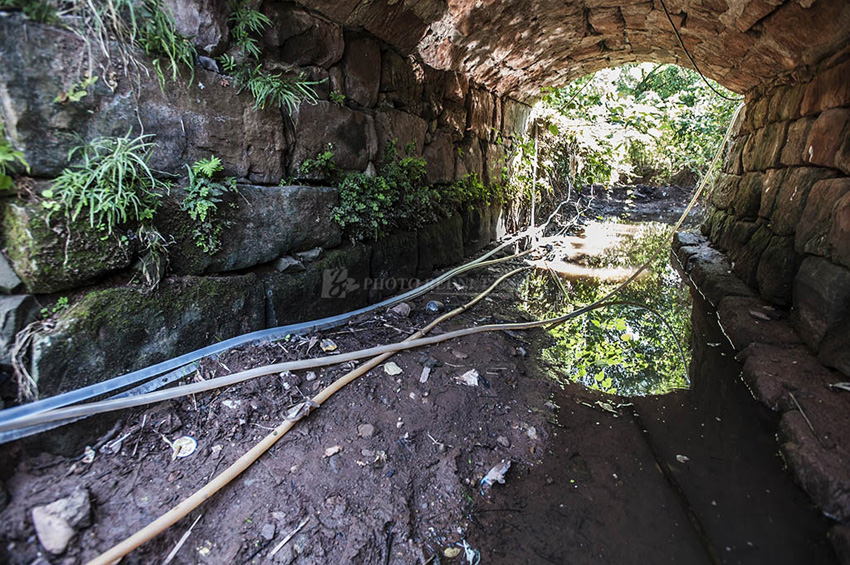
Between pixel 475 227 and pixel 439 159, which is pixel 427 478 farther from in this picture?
pixel 475 227

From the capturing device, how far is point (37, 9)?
137cm

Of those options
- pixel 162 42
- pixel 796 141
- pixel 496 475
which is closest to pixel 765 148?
pixel 796 141

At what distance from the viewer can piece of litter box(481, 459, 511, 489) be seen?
1619 mm

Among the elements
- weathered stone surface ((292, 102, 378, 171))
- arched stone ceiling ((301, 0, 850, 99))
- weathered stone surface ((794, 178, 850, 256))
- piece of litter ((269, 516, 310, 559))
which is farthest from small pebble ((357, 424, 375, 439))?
weathered stone surface ((794, 178, 850, 256))

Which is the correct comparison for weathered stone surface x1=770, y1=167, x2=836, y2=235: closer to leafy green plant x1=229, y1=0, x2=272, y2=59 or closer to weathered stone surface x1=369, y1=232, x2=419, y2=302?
weathered stone surface x1=369, y1=232, x2=419, y2=302

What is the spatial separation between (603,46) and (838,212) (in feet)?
8.69

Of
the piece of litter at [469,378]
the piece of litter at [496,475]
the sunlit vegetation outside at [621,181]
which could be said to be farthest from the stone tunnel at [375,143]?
the piece of litter at [496,475]

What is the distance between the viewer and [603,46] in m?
4.04

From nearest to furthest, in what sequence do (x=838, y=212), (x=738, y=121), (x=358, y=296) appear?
(x=838, y=212), (x=358, y=296), (x=738, y=121)

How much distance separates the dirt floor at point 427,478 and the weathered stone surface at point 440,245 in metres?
1.50

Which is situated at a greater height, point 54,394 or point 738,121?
point 738,121

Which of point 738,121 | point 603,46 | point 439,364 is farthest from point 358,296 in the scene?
point 738,121

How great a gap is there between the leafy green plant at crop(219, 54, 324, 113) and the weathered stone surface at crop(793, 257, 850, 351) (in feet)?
9.61

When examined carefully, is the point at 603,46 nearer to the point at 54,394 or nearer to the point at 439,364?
the point at 439,364
